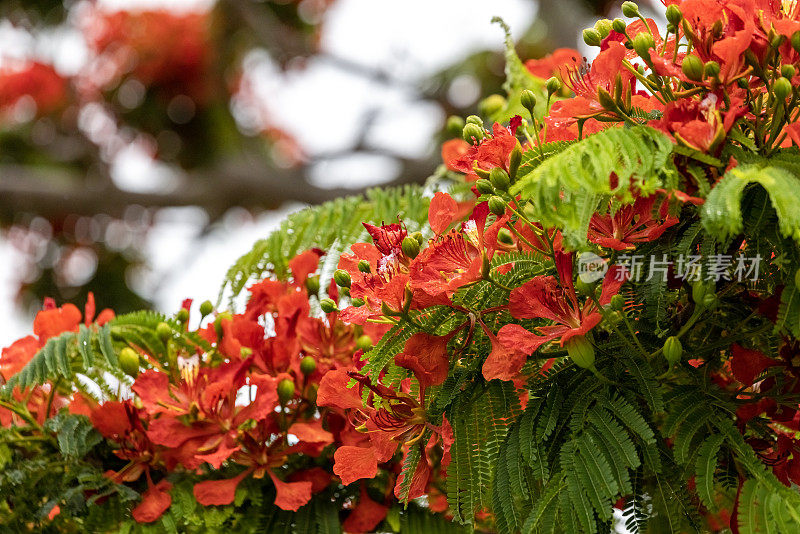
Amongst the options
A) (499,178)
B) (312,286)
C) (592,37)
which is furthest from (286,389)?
(592,37)

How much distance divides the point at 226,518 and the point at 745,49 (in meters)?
0.80

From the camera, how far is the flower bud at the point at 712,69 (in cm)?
85

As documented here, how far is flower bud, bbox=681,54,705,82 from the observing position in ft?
2.82

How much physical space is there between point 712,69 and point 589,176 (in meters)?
0.18

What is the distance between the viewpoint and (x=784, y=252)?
0.81 meters

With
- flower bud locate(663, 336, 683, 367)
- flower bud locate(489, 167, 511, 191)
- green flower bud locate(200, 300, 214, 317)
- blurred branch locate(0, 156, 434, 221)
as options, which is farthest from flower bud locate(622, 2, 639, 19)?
blurred branch locate(0, 156, 434, 221)

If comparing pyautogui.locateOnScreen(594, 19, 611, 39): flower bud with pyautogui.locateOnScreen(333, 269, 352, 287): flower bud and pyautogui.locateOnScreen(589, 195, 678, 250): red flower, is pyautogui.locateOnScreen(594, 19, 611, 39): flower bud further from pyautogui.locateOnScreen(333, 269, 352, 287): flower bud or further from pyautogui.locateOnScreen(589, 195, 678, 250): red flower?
pyautogui.locateOnScreen(333, 269, 352, 287): flower bud

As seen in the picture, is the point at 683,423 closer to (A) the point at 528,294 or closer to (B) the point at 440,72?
(A) the point at 528,294

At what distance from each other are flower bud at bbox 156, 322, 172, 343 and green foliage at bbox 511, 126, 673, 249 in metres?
0.60

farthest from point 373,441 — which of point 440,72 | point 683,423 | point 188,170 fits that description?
point 188,170

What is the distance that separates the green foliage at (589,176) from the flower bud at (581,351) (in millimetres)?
119

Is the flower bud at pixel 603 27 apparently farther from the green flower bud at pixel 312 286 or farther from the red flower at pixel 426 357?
the green flower bud at pixel 312 286

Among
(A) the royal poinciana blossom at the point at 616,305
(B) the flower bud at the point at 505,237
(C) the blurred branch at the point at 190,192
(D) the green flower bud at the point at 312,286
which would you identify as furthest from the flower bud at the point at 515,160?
(C) the blurred branch at the point at 190,192

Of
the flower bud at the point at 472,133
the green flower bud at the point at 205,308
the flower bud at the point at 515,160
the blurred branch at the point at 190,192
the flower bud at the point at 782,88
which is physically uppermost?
the flower bud at the point at 782,88
